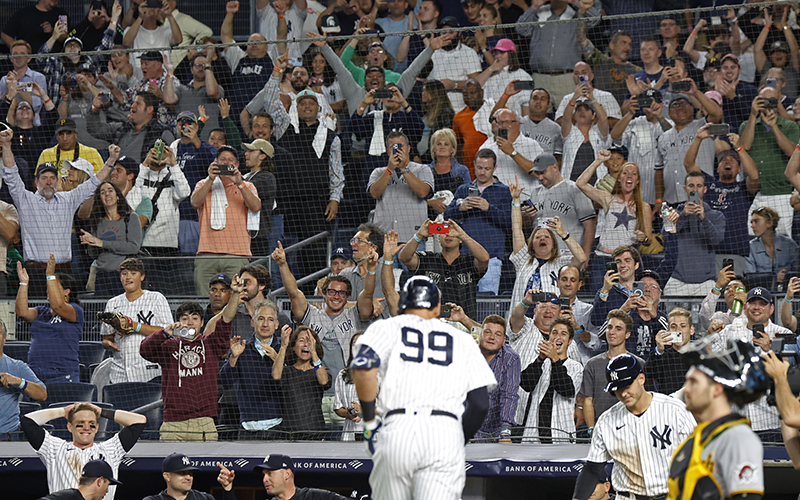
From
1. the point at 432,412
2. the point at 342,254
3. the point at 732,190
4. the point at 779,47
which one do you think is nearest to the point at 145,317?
the point at 342,254

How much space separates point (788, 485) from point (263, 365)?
448 centimetres

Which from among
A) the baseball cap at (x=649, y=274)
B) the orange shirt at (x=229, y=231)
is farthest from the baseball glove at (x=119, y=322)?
the baseball cap at (x=649, y=274)

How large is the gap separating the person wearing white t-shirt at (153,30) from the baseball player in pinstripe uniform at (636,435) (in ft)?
29.2

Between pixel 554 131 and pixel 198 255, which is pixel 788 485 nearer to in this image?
pixel 554 131

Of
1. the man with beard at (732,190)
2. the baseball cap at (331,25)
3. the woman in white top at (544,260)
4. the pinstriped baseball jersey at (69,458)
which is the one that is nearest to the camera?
the pinstriped baseball jersey at (69,458)

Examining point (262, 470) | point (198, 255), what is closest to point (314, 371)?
point (262, 470)

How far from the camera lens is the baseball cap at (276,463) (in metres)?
7.67

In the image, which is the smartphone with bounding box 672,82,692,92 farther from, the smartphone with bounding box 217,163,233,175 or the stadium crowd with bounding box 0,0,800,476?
the smartphone with bounding box 217,163,233,175

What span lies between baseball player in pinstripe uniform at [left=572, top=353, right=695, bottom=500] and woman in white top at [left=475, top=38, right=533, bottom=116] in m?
5.64

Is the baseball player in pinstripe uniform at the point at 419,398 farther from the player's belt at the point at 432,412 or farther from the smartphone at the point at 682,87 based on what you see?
the smartphone at the point at 682,87

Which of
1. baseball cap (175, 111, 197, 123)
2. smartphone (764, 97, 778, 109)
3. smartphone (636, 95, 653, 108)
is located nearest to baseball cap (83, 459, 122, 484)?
baseball cap (175, 111, 197, 123)

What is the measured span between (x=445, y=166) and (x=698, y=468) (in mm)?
6696

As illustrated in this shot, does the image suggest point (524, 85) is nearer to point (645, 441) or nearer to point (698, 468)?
point (645, 441)

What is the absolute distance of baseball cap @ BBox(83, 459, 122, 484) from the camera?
7273 millimetres
